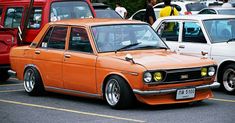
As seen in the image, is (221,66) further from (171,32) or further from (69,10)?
(69,10)

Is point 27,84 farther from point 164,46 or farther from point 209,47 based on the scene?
point 209,47

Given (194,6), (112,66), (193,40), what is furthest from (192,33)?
(194,6)

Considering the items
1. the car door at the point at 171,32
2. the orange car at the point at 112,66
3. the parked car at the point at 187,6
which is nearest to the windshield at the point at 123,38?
the orange car at the point at 112,66

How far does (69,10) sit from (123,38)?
17.9 feet

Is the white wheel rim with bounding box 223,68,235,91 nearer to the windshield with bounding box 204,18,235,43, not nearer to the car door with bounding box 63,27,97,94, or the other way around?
the windshield with bounding box 204,18,235,43

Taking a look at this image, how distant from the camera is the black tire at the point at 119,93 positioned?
9.88 meters

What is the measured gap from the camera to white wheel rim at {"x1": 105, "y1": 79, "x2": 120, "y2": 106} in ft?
33.2

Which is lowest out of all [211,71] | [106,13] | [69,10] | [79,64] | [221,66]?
[221,66]

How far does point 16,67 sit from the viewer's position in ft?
41.4

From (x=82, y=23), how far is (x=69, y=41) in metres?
0.40

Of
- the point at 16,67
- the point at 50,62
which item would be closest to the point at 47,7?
the point at 16,67

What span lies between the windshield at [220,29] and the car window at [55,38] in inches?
117

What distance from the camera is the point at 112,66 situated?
33.3 feet

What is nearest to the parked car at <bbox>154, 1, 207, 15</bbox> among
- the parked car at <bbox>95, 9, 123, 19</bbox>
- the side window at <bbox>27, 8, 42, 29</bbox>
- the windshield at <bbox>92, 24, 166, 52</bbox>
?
the parked car at <bbox>95, 9, 123, 19</bbox>
